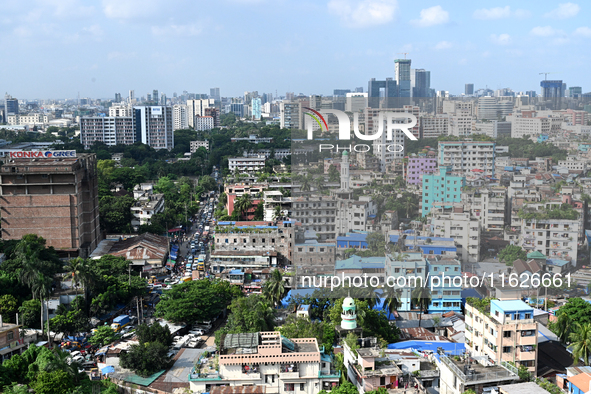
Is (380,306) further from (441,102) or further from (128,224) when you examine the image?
(128,224)

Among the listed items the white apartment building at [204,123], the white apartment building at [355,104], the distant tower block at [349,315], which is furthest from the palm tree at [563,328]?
the white apartment building at [204,123]

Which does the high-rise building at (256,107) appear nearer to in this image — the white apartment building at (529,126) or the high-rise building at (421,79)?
the high-rise building at (421,79)

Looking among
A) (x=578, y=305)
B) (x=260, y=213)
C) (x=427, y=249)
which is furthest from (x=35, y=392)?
(x=260, y=213)

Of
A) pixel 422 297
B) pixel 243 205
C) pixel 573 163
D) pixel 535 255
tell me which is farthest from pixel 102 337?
pixel 573 163

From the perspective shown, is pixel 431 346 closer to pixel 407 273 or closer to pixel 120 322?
pixel 407 273

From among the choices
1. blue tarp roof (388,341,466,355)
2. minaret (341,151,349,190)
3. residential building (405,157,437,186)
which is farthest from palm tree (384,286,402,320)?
residential building (405,157,437,186)

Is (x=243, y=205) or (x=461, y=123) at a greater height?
(x=461, y=123)

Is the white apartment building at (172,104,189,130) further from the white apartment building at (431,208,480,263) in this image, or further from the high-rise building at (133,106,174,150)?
the white apartment building at (431,208,480,263)
